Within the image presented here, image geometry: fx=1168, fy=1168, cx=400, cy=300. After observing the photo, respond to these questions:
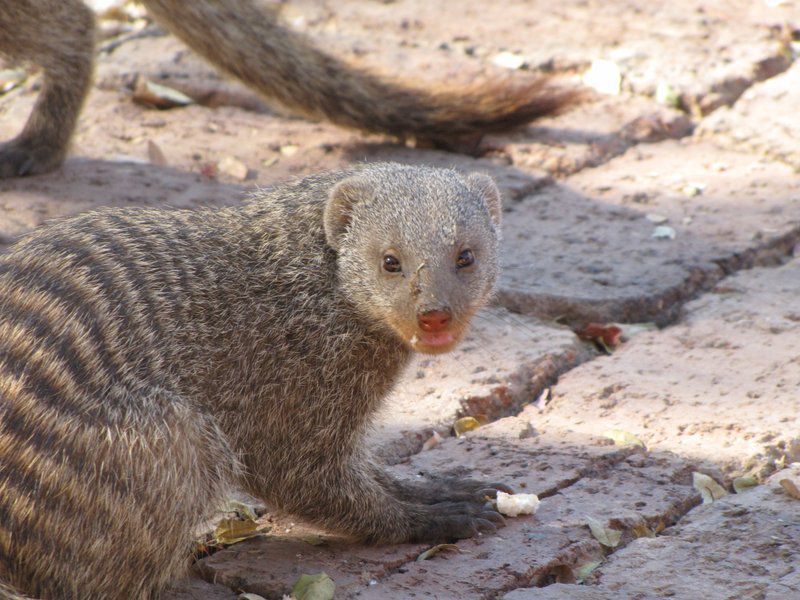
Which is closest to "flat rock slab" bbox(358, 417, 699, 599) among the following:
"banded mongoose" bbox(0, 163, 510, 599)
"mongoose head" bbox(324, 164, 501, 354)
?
"banded mongoose" bbox(0, 163, 510, 599)

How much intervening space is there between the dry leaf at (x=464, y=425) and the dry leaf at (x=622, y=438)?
1.03 feet

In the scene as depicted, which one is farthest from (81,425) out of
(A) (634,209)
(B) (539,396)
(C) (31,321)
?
(A) (634,209)

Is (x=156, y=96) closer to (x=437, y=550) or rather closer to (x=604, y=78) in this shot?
(x=604, y=78)

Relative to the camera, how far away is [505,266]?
3.41m

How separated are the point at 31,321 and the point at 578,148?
2.50m

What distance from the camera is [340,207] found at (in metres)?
2.51

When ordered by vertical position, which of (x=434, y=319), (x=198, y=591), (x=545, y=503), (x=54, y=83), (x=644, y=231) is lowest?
(x=198, y=591)

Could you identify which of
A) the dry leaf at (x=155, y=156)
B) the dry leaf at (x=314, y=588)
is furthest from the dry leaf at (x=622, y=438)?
the dry leaf at (x=155, y=156)

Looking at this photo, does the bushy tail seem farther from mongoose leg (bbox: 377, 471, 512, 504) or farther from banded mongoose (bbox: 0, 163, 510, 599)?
mongoose leg (bbox: 377, 471, 512, 504)

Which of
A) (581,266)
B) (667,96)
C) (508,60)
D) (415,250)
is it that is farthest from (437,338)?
(508,60)

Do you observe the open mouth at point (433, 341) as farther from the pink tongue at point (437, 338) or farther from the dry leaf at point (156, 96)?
the dry leaf at point (156, 96)

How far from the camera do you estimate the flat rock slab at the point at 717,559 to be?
2.13 metres

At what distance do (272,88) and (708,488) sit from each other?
2.21 m

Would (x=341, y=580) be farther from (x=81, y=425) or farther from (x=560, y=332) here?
(x=560, y=332)
